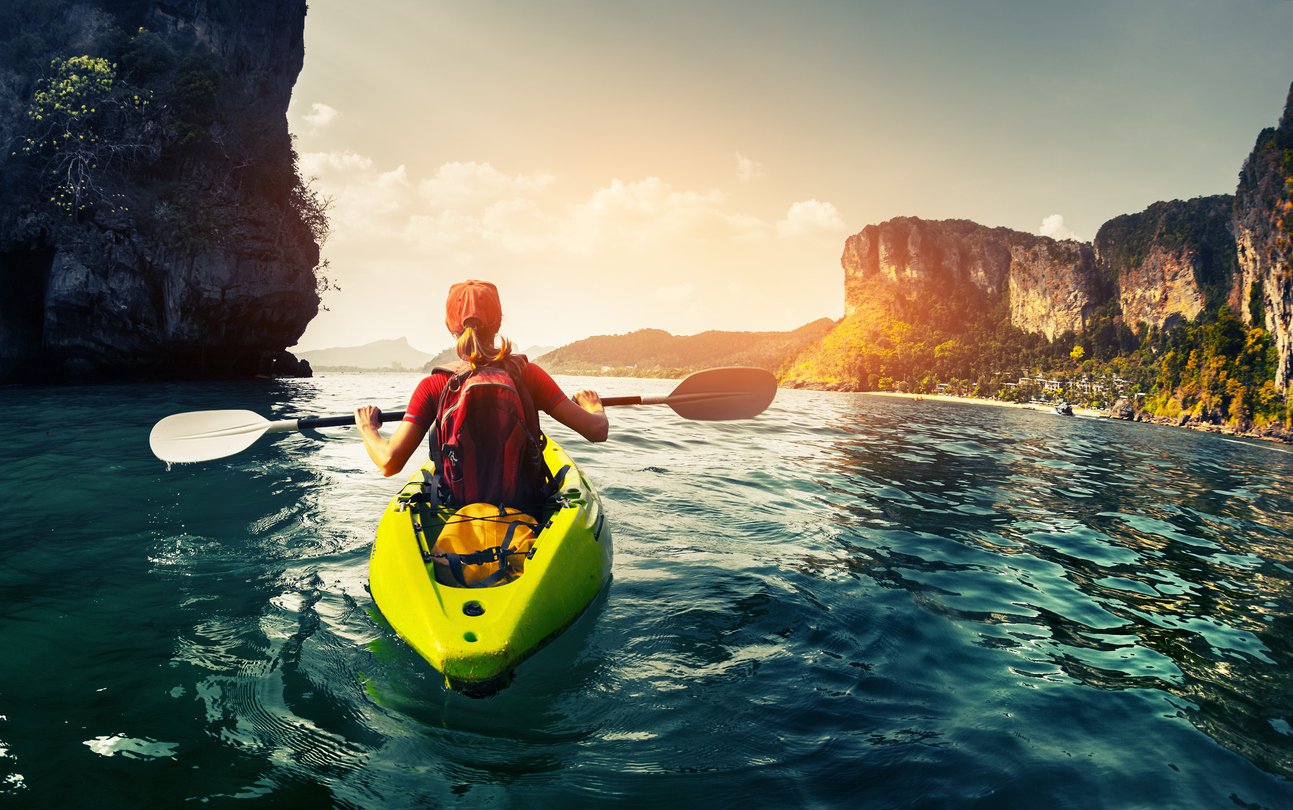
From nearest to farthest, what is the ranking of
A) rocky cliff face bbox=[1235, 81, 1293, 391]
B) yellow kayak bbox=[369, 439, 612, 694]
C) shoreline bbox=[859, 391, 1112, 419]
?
yellow kayak bbox=[369, 439, 612, 694], rocky cliff face bbox=[1235, 81, 1293, 391], shoreline bbox=[859, 391, 1112, 419]

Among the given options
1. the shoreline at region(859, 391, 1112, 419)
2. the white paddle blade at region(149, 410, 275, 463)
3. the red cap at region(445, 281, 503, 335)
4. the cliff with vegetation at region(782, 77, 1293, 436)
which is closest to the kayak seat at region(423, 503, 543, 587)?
the red cap at region(445, 281, 503, 335)

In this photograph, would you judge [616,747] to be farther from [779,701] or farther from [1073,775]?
[1073,775]

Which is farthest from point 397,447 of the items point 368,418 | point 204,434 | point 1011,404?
point 1011,404

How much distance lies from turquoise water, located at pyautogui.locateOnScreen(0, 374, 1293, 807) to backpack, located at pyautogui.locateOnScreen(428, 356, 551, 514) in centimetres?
109

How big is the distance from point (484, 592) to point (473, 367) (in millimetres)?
1454

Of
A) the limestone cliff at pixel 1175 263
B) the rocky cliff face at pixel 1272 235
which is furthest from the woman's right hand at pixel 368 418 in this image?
the limestone cliff at pixel 1175 263

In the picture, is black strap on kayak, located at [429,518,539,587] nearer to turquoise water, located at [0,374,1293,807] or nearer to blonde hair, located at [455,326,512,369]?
turquoise water, located at [0,374,1293,807]

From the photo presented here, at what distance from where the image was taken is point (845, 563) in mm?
5559

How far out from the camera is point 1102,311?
134750 millimetres

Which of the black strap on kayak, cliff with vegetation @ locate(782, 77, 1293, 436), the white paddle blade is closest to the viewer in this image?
the black strap on kayak

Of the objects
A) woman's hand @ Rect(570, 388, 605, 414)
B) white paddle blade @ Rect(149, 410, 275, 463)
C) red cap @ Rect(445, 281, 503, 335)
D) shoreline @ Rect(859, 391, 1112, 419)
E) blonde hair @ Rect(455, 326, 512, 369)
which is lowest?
shoreline @ Rect(859, 391, 1112, 419)

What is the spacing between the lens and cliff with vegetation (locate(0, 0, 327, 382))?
75.8ft

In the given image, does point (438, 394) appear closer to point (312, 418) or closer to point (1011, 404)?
point (312, 418)

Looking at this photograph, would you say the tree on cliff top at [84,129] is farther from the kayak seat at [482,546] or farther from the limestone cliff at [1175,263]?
the limestone cliff at [1175,263]
